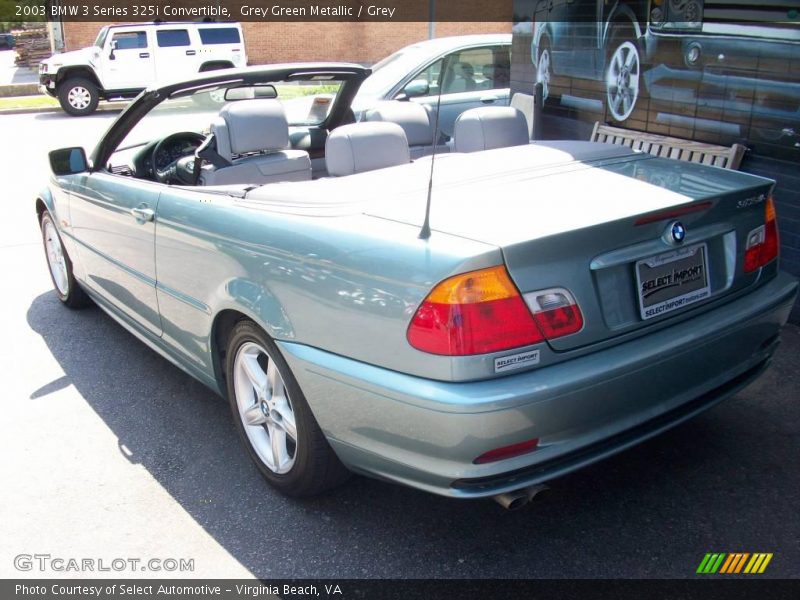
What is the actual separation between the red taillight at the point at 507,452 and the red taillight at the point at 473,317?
0.29 m

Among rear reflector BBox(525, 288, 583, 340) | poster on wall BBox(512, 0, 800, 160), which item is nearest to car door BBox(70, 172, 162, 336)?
rear reflector BBox(525, 288, 583, 340)

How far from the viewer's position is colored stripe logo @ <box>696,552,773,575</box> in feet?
8.55

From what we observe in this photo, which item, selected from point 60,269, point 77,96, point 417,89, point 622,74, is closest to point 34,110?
point 77,96

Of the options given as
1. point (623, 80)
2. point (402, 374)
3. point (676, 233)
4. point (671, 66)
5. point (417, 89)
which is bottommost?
point (402, 374)

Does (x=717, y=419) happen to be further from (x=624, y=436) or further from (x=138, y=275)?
(x=138, y=275)

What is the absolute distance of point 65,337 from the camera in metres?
4.91

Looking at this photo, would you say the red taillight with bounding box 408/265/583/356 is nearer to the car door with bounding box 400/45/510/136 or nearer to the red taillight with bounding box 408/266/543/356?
the red taillight with bounding box 408/266/543/356

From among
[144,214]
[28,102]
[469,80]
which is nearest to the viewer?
[144,214]

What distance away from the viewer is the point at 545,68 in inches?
321

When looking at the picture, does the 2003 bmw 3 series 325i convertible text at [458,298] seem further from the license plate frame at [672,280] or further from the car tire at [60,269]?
the car tire at [60,269]

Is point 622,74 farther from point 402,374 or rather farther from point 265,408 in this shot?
point 402,374

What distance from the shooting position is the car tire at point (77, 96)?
59.7 ft

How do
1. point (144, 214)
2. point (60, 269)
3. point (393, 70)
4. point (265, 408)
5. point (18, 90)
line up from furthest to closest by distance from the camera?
point (18, 90)
point (393, 70)
point (60, 269)
point (144, 214)
point (265, 408)

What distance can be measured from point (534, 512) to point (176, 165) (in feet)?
8.34
